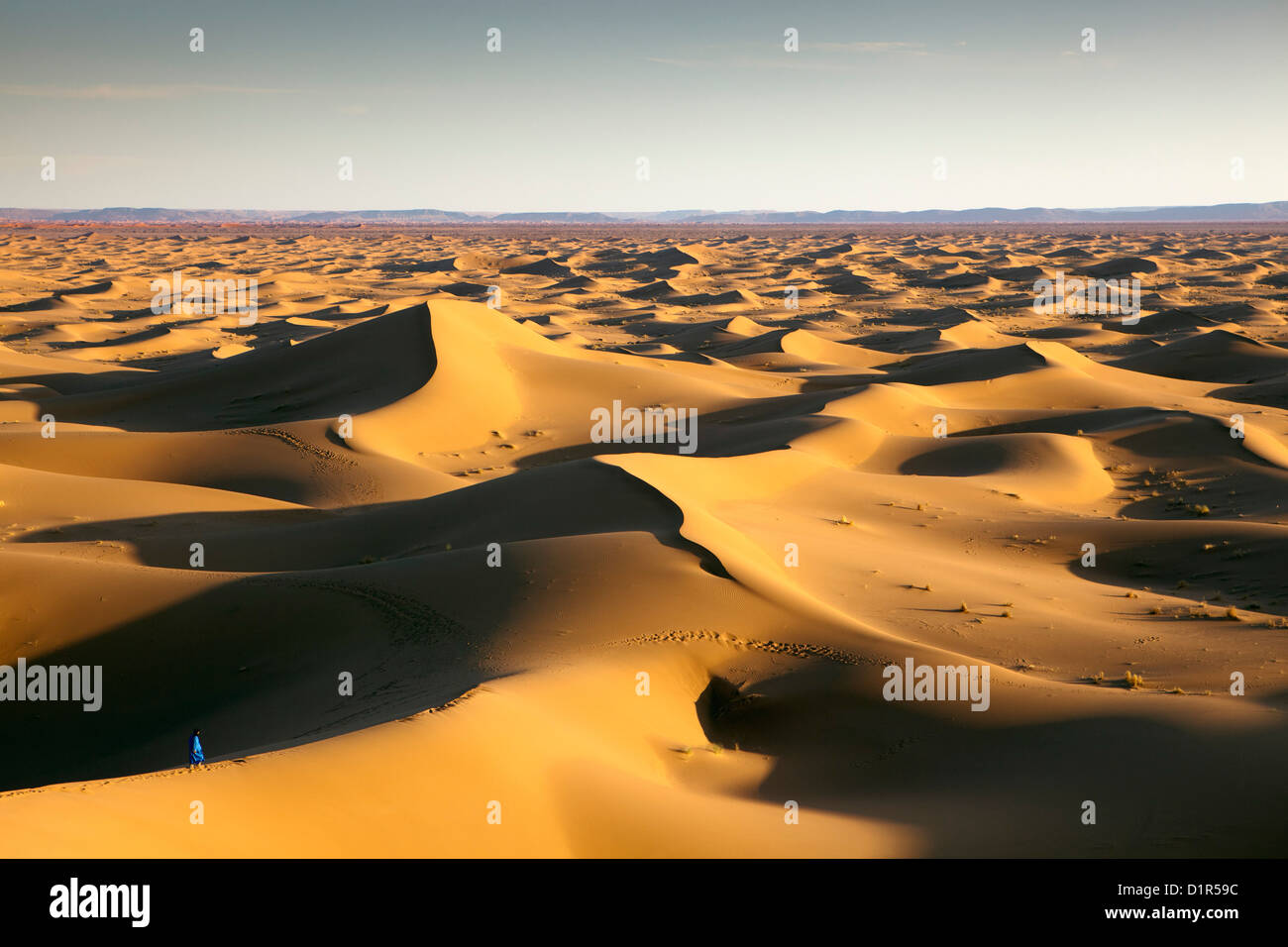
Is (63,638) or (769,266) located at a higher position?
Answer: (769,266)

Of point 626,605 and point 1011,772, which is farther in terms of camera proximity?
point 626,605

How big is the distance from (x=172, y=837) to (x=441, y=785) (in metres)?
1.81

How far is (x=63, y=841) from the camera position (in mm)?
5258

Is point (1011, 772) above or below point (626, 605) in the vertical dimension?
below

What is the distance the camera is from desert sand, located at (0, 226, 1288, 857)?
705 centimetres

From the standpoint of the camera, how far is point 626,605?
38.1 feet

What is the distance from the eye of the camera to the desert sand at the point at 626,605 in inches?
278
